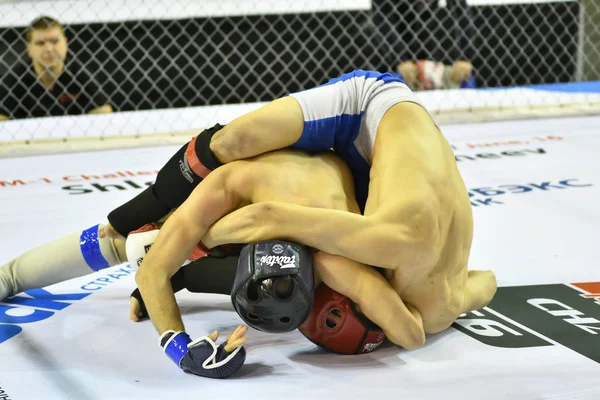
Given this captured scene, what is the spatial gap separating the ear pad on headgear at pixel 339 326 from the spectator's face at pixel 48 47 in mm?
2971

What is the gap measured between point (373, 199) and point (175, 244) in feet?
1.34

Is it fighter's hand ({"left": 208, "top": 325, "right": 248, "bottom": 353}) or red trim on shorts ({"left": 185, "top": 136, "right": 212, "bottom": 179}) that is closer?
fighter's hand ({"left": 208, "top": 325, "right": 248, "bottom": 353})

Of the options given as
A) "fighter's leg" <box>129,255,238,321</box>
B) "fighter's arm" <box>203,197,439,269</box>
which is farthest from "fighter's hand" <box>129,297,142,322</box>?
"fighter's arm" <box>203,197,439,269</box>

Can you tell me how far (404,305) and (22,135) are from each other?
3058mm

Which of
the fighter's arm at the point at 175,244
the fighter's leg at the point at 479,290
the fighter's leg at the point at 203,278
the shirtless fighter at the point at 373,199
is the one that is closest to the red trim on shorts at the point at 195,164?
the shirtless fighter at the point at 373,199

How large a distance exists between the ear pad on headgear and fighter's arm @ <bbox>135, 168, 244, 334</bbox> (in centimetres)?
26

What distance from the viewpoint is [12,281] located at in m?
2.06

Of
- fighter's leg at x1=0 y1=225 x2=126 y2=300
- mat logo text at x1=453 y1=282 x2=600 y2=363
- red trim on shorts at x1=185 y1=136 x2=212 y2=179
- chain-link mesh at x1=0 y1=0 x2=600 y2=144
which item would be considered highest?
chain-link mesh at x1=0 y1=0 x2=600 y2=144

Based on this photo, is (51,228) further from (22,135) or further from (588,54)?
(588,54)

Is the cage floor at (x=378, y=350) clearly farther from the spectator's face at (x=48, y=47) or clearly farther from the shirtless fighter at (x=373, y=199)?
the spectator's face at (x=48, y=47)

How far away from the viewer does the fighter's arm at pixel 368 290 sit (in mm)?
1554

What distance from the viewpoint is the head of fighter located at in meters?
1.46

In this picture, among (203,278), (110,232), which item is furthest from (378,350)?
(110,232)

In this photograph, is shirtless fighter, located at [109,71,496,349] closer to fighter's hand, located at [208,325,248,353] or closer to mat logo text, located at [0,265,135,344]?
fighter's hand, located at [208,325,248,353]
